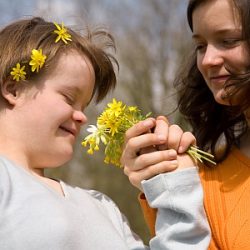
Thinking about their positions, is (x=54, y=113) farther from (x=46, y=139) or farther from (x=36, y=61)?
(x=36, y=61)

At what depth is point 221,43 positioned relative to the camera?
196 centimetres

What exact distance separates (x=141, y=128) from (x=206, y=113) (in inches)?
23.4

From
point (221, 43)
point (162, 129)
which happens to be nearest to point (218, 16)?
point (221, 43)

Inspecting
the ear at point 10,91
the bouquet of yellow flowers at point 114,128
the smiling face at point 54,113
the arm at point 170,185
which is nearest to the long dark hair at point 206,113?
the bouquet of yellow flowers at point 114,128

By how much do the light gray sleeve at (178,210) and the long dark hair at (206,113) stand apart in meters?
0.39

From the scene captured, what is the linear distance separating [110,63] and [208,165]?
0.62 meters

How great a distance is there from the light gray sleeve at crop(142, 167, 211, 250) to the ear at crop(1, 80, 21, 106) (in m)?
0.62

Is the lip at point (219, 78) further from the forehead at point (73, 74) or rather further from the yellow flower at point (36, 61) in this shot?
the yellow flower at point (36, 61)

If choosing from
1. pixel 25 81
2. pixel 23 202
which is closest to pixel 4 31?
pixel 25 81

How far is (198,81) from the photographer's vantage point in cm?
232

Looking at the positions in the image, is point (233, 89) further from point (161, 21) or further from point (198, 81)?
point (161, 21)

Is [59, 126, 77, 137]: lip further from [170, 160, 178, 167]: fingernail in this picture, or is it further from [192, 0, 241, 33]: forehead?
[192, 0, 241, 33]: forehead

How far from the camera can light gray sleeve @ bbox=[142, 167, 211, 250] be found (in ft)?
5.58

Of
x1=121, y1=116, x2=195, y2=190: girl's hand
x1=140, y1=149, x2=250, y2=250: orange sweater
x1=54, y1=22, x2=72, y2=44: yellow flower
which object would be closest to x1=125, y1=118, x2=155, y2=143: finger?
x1=121, y1=116, x2=195, y2=190: girl's hand
